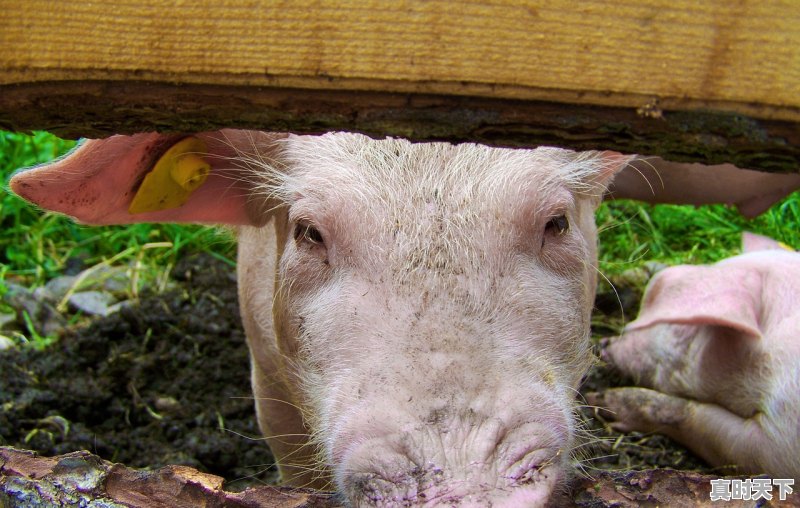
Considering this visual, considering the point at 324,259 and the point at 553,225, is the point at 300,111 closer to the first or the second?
the point at 324,259

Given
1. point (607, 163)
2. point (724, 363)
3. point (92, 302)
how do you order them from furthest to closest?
1. point (92, 302)
2. point (724, 363)
3. point (607, 163)

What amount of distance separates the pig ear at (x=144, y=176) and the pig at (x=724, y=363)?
1782mm

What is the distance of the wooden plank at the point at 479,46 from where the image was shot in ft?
4.09

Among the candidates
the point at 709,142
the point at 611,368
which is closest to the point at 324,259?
the point at 709,142

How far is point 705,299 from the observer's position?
366cm

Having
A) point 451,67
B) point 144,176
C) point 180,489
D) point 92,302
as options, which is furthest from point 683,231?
point 451,67

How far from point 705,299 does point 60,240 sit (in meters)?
3.85

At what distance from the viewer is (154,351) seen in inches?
176

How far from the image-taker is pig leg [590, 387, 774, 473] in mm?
3570

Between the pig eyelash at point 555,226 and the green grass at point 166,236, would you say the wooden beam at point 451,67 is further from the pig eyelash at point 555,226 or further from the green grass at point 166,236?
the green grass at point 166,236

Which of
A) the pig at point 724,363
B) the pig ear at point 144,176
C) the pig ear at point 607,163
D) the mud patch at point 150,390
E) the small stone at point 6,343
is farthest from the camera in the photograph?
the small stone at point 6,343

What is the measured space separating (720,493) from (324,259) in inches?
48.7

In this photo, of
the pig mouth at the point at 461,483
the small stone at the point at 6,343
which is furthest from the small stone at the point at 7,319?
the pig mouth at the point at 461,483

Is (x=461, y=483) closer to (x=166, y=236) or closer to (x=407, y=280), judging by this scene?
(x=407, y=280)
